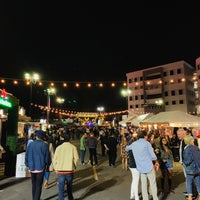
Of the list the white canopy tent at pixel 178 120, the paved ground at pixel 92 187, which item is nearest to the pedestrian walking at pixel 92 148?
the paved ground at pixel 92 187

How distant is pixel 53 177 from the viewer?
8961 mm

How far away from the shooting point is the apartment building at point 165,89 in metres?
58.2

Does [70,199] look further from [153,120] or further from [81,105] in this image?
[81,105]

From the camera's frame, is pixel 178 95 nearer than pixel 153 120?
No

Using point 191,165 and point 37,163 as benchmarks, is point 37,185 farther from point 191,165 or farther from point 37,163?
point 191,165

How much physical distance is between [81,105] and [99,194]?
59.4 meters

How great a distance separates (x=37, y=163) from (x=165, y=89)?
59731 mm

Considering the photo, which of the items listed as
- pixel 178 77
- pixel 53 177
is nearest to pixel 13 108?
pixel 53 177

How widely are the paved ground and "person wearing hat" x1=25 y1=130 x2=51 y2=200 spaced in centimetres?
117

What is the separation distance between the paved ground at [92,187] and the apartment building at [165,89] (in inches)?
1888

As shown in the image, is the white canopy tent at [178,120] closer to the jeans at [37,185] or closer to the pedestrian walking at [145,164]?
the pedestrian walking at [145,164]

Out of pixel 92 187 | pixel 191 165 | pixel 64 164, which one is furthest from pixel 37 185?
pixel 191 165

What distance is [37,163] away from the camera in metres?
5.37

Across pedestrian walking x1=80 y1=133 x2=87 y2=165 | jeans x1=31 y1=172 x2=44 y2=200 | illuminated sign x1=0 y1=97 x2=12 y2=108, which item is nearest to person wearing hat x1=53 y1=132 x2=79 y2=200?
jeans x1=31 y1=172 x2=44 y2=200
